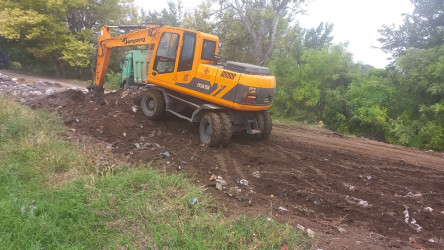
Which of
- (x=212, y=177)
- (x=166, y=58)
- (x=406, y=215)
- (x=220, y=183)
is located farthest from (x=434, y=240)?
(x=166, y=58)

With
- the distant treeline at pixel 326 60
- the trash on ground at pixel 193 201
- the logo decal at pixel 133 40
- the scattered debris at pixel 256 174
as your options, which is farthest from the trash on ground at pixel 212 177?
the distant treeline at pixel 326 60

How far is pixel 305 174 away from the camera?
202 inches

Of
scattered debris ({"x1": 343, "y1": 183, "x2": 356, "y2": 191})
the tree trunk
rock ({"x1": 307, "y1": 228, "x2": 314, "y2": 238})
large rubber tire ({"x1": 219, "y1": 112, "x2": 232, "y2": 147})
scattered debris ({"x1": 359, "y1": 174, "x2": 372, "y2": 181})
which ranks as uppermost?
the tree trunk

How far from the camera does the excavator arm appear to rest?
7.39 m

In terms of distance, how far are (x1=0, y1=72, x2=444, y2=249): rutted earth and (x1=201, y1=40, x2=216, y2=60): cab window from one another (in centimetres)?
182

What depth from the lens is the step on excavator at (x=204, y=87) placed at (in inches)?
237

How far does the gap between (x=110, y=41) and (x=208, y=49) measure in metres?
3.69

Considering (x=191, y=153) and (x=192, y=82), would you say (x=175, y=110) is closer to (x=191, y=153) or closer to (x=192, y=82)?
(x=192, y=82)

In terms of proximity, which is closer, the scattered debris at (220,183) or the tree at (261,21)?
the scattered debris at (220,183)

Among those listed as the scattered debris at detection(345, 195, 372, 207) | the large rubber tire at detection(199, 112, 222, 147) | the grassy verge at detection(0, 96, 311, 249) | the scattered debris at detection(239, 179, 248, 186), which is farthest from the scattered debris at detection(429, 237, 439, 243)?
the large rubber tire at detection(199, 112, 222, 147)

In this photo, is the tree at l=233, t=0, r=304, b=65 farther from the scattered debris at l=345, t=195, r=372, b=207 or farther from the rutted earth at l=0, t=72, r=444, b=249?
the scattered debris at l=345, t=195, r=372, b=207

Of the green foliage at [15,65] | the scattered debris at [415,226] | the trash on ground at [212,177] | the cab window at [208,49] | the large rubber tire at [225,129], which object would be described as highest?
the cab window at [208,49]

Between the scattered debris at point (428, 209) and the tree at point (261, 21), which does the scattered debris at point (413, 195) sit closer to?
the scattered debris at point (428, 209)

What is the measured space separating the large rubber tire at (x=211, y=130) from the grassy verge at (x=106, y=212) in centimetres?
186
